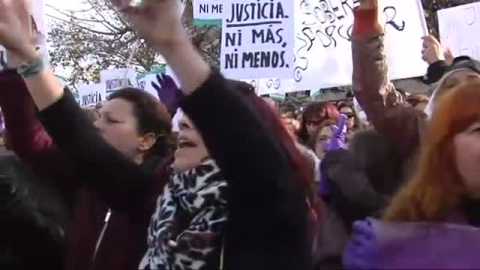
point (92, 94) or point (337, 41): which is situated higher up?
point (337, 41)

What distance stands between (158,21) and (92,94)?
8827mm

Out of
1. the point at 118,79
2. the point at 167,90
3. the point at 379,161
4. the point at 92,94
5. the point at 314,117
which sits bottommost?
the point at 92,94

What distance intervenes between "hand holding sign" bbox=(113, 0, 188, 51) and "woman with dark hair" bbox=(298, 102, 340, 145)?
3.84 m

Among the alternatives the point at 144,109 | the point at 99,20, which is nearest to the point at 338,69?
the point at 144,109

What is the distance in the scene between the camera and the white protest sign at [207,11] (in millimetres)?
8109

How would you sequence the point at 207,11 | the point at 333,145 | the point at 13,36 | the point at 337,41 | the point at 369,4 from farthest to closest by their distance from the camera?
the point at 207,11, the point at 337,41, the point at 333,145, the point at 369,4, the point at 13,36

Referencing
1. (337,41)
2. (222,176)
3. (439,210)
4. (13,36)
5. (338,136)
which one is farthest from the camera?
(337,41)

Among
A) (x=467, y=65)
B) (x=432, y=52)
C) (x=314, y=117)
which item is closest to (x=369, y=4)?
(x=467, y=65)

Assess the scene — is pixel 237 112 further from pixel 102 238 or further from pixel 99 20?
pixel 99 20

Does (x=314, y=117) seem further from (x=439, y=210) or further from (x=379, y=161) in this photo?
(x=439, y=210)

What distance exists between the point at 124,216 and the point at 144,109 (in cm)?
53

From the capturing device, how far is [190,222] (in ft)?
8.36

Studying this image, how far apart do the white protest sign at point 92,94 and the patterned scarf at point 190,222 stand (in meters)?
8.02

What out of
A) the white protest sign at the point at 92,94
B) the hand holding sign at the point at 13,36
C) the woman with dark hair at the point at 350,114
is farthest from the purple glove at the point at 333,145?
the white protest sign at the point at 92,94
